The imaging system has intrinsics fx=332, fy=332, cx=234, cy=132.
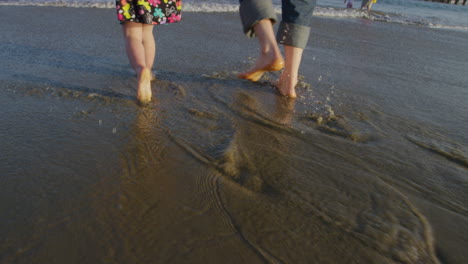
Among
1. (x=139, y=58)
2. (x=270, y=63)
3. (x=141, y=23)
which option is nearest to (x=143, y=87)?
(x=139, y=58)

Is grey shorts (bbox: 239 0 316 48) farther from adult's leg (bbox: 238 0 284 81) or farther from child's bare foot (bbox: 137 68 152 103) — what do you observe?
child's bare foot (bbox: 137 68 152 103)

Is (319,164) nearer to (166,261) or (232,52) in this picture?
(166,261)

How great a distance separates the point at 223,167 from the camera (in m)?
1.25

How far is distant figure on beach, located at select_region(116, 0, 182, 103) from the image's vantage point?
184cm

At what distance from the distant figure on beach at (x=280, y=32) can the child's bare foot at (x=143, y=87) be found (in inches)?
24.6

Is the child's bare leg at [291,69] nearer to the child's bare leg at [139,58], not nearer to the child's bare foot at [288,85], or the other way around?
the child's bare foot at [288,85]

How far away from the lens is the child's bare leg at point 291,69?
207 centimetres

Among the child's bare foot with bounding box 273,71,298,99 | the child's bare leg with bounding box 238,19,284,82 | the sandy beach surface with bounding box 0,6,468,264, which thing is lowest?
the sandy beach surface with bounding box 0,6,468,264

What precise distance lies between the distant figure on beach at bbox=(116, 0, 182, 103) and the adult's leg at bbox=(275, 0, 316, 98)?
0.73 metres

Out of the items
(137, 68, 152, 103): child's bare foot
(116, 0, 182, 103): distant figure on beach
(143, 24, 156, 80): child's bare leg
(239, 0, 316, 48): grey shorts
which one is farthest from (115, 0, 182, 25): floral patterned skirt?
(239, 0, 316, 48): grey shorts

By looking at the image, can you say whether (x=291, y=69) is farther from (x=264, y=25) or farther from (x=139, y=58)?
(x=139, y=58)

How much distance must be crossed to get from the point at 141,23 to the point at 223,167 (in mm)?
1247

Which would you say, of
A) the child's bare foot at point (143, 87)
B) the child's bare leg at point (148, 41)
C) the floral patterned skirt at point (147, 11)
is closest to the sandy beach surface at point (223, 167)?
the child's bare foot at point (143, 87)

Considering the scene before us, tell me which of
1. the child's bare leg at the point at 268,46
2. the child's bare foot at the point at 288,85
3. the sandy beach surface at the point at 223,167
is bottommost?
the sandy beach surface at the point at 223,167
